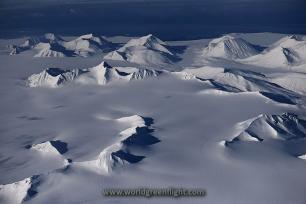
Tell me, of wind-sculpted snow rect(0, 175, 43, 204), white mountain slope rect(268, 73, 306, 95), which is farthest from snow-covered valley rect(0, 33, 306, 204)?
white mountain slope rect(268, 73, 306, 95)

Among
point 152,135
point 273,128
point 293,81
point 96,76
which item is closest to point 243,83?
point 293,81

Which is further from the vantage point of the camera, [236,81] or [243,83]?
[236,81]

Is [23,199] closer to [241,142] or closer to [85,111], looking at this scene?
[241,142]

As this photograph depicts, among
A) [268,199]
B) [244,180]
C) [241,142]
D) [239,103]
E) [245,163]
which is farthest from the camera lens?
[239,103]

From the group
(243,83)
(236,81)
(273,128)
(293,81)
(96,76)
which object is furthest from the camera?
(96,76)

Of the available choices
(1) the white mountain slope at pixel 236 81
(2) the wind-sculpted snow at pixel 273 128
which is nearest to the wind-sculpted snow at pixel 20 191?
(2) the wind-sculpted snow at pixel 273 128

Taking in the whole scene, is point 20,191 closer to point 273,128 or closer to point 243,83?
point 273,128

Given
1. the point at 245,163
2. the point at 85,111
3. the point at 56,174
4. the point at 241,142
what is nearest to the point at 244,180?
the point at 245,163
